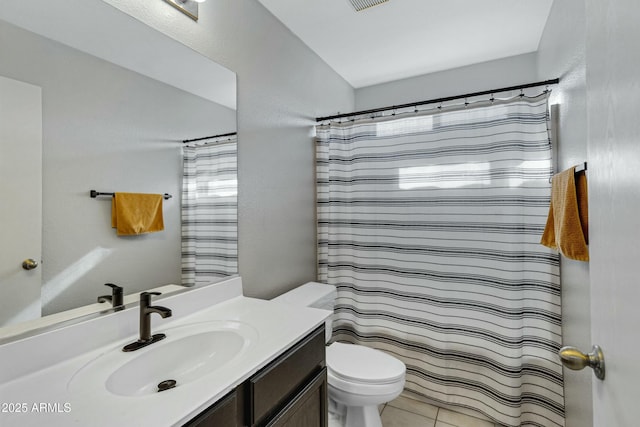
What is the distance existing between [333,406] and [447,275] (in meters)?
1.04

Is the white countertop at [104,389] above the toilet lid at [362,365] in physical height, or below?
above

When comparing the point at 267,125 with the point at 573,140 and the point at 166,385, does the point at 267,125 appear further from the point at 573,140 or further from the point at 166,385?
the point at 573,140

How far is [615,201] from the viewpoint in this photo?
1.77ft

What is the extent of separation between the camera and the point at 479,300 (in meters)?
1.91

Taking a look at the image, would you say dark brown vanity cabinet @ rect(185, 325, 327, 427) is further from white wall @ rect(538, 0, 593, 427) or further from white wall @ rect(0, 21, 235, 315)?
white wall @ rect(538, 0, 593, 427)

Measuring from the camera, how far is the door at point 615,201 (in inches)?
18.4

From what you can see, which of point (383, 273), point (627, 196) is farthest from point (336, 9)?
point (627, 196)

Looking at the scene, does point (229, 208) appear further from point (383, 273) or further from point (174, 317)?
point (383, 273)

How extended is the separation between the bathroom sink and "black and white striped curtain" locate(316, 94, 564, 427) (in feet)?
4.12

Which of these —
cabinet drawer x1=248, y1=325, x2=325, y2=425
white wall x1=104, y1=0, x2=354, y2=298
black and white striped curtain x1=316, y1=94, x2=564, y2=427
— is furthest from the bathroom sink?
black and white striped curtain x1=316, y1=94, x2=564, y2=427

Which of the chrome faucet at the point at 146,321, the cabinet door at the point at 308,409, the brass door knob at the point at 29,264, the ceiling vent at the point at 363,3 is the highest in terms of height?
the ceiling vent at the point at 363,3

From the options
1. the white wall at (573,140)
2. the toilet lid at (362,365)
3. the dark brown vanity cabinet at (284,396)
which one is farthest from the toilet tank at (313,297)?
the white wall at (573,140)

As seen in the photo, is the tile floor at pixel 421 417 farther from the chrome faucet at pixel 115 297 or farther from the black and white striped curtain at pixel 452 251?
the chrome faucet at pixel 115 297

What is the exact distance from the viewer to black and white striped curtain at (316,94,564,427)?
5.85 ft
